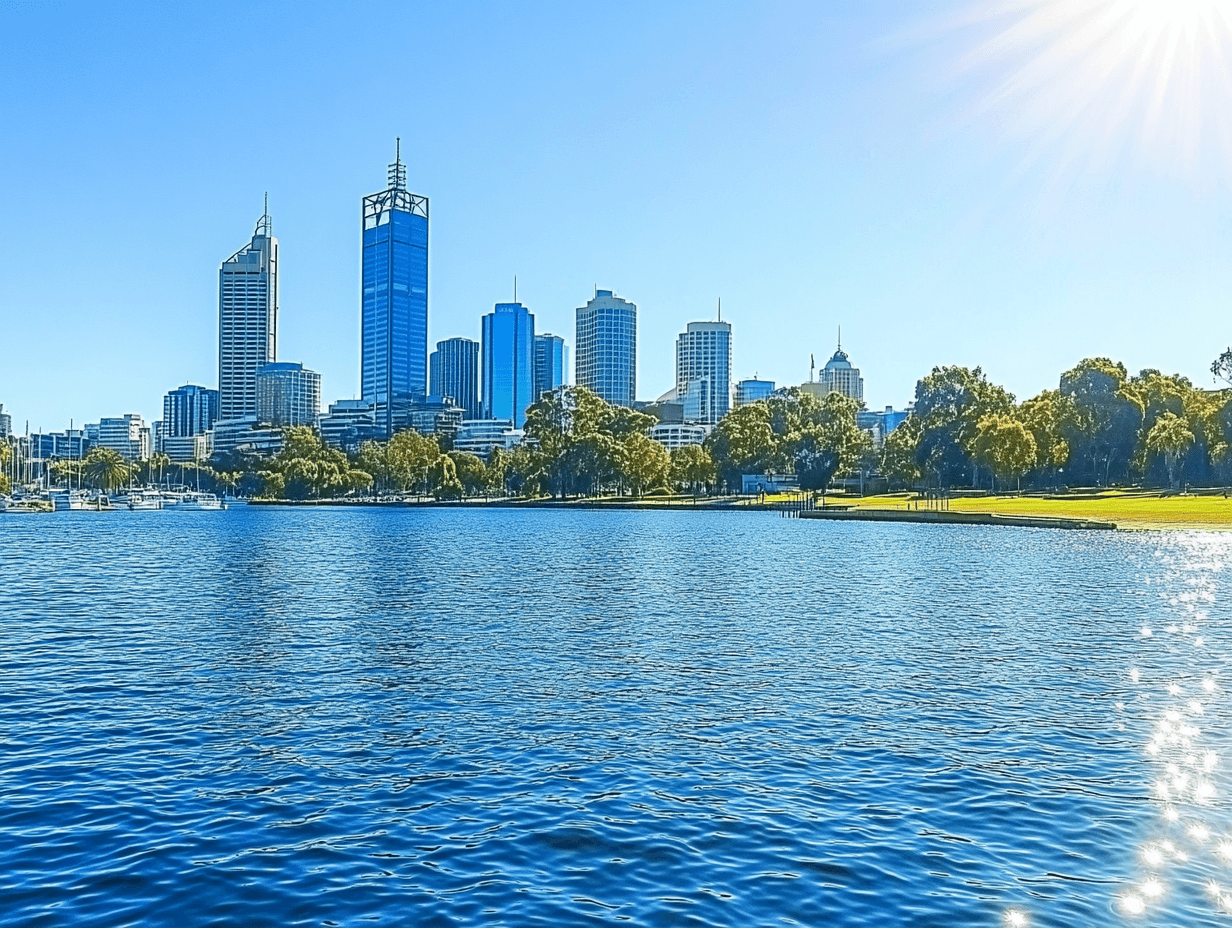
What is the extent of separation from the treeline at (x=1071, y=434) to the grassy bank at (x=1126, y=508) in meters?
8.33

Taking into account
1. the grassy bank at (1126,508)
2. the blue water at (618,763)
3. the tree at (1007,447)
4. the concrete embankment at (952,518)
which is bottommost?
the blue water at (618,763)

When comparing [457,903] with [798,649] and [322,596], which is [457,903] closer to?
[798,649]

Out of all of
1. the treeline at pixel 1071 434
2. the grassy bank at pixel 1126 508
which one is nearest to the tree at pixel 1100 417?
the treeline at pixel 1071 434

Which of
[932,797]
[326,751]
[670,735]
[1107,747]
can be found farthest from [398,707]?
[1107,747]

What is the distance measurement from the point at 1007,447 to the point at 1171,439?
20.8 m

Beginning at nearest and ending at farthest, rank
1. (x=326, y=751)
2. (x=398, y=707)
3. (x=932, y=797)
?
(x=932, y=797)
(x=326, y=751)
(x=398, y=707)

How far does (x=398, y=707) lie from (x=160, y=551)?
67.5m

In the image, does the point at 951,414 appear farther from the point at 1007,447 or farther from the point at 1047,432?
the point at 1007,447

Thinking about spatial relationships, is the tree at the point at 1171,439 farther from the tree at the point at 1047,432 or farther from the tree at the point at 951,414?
the tree at the point at 951,414

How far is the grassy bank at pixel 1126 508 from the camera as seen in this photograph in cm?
10006

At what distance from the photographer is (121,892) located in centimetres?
1355

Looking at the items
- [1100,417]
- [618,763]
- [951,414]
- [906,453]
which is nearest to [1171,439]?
[1100,417]

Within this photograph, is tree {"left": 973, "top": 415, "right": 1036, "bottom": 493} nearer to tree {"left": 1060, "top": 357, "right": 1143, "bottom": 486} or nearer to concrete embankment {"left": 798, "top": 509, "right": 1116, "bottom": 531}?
tree {"left": 1060, "top": 357, "right": 1143, "bottom": 486}

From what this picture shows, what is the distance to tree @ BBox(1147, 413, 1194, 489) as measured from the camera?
144 m
